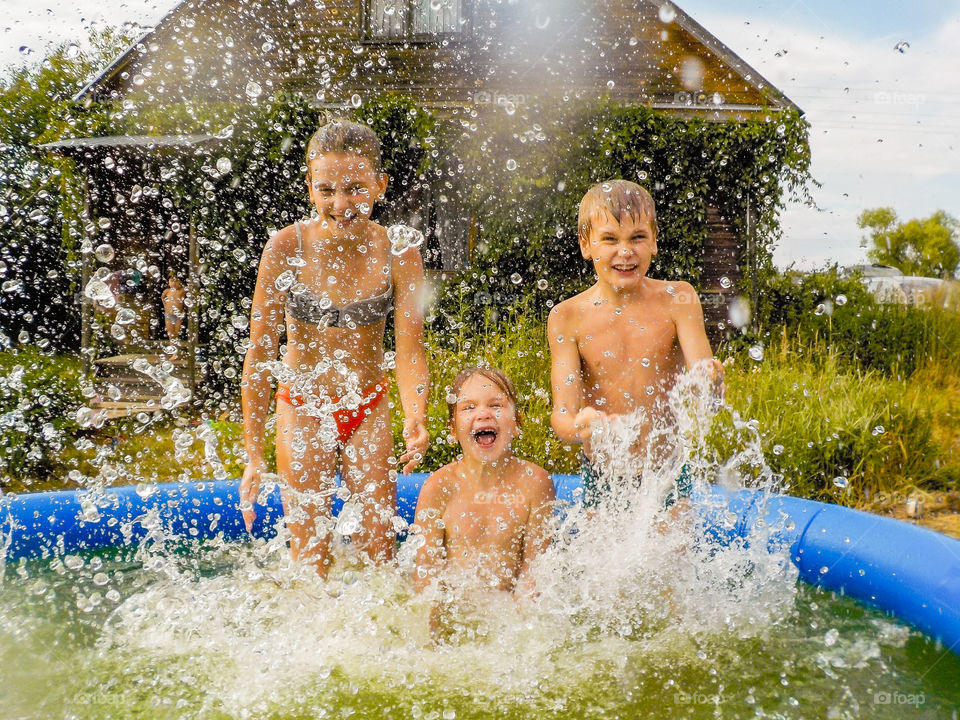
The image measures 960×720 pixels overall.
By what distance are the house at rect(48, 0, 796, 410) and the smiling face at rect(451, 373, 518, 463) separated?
711 cm

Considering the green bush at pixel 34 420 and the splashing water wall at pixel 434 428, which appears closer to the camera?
the splashing water wall at pixel 434 428

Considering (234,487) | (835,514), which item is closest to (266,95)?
(234,487)

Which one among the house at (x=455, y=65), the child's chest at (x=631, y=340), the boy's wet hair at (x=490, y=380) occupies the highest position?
the house at (x=455, y=65)

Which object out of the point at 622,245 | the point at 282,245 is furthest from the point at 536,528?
the point at 282,245

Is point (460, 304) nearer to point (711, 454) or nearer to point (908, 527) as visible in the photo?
point (711, 454)

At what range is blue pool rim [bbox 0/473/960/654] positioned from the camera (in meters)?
2.34

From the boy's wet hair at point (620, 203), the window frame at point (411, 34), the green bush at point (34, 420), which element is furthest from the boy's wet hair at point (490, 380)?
the window frame at point (411, 34)

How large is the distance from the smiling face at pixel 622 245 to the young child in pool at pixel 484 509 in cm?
50

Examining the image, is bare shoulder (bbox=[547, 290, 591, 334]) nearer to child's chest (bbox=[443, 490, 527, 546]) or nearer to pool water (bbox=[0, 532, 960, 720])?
child's chest (bbox=[443, 490, 527, 546])

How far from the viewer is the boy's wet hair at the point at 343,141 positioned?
2326 mm

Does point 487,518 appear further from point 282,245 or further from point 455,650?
point 282,245

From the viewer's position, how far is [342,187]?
2.34m

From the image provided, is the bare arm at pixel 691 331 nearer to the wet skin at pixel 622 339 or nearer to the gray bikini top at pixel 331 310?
the wet skin at pixel 622 339

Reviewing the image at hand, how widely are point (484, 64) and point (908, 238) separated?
21.5 metres
